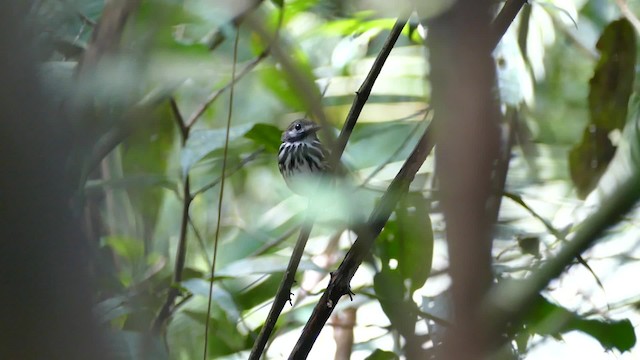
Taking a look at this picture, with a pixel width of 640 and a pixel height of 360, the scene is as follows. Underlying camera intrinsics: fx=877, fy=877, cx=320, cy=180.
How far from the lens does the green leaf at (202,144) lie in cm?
180

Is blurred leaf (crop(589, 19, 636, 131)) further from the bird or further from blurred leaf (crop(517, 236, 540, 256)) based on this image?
the bird

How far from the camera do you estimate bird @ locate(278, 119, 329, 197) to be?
2.38m

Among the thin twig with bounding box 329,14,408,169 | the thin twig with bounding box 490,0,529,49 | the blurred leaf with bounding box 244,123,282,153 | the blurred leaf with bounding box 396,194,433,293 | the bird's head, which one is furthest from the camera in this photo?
the bird's head

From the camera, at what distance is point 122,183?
1847 millimetres

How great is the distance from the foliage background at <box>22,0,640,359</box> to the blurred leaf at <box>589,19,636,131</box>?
0.13 metres

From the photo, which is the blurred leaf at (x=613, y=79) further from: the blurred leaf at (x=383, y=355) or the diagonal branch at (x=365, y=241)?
the diagonal branch at (x=365, y=241)

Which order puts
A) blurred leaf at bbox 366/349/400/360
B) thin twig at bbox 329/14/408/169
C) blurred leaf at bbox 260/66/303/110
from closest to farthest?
thin twig at bbox 329/14/408/169 → blurred leaf at bbox 366/349/400/360 → blurred leaf at bbox 260/66/303/110

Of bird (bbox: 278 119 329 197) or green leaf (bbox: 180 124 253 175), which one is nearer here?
green leaf (bbox: 180 124 253 175)

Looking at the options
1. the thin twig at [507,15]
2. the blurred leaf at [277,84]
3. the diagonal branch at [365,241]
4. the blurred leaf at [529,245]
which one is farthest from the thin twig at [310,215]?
the blurred leaf at [277,84]

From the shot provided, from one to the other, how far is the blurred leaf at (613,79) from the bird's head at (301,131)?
0.92 metres

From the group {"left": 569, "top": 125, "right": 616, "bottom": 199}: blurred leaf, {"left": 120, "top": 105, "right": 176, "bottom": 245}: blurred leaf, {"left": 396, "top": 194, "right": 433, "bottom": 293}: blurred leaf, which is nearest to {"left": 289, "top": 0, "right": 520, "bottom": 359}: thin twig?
{"left": 396, "top": 194, "right": 433, "bottom": 293}: blurred leaf

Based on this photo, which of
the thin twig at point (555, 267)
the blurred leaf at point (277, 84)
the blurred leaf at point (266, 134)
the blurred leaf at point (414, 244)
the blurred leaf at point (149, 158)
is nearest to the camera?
the thin twig at point (555, 267)

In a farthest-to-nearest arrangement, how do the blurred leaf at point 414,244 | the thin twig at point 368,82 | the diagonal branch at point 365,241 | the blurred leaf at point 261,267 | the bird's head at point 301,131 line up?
the bird's head at point 301,131 → the blurred leaf at point 261,267 → the blurred leaf at point 414,244 → the thin twig at point 368,82 → the diagonal branch at point 365,241

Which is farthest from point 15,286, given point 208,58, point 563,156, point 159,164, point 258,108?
point 258,108
